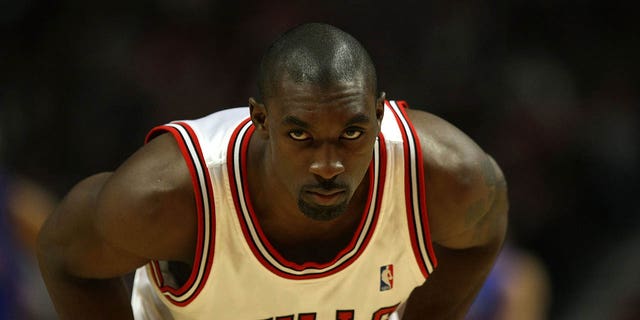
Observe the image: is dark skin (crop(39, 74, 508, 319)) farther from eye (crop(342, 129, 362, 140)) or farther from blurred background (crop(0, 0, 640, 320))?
blurred background (crop(0, 0, 640, 320))

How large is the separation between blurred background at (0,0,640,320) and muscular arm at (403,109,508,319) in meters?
1.97

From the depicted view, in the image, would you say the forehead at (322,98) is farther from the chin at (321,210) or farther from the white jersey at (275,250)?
the white jersey at (275,250)

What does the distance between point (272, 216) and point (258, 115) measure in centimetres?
33

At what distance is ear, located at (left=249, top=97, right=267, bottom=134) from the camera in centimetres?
246

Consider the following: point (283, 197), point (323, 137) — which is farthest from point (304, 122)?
point (283, 197)

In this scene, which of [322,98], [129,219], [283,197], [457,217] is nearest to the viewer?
[322,98]

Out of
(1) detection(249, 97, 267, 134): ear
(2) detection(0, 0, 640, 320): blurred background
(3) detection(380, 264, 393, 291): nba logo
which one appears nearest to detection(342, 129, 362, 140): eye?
(1) detection(249, 97, 267, 134): ear

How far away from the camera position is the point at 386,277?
2.83 m

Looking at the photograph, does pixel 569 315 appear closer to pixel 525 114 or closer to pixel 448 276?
pixel 525 114

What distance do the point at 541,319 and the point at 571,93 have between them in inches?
54.0

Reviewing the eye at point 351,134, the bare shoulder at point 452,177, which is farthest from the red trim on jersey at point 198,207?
the bare shoulder at point 452,177

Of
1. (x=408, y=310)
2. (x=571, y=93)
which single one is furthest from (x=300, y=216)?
(x=571, y=93)

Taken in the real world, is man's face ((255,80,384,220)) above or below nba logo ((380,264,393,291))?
above

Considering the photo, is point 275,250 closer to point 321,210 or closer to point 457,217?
point 321,210
